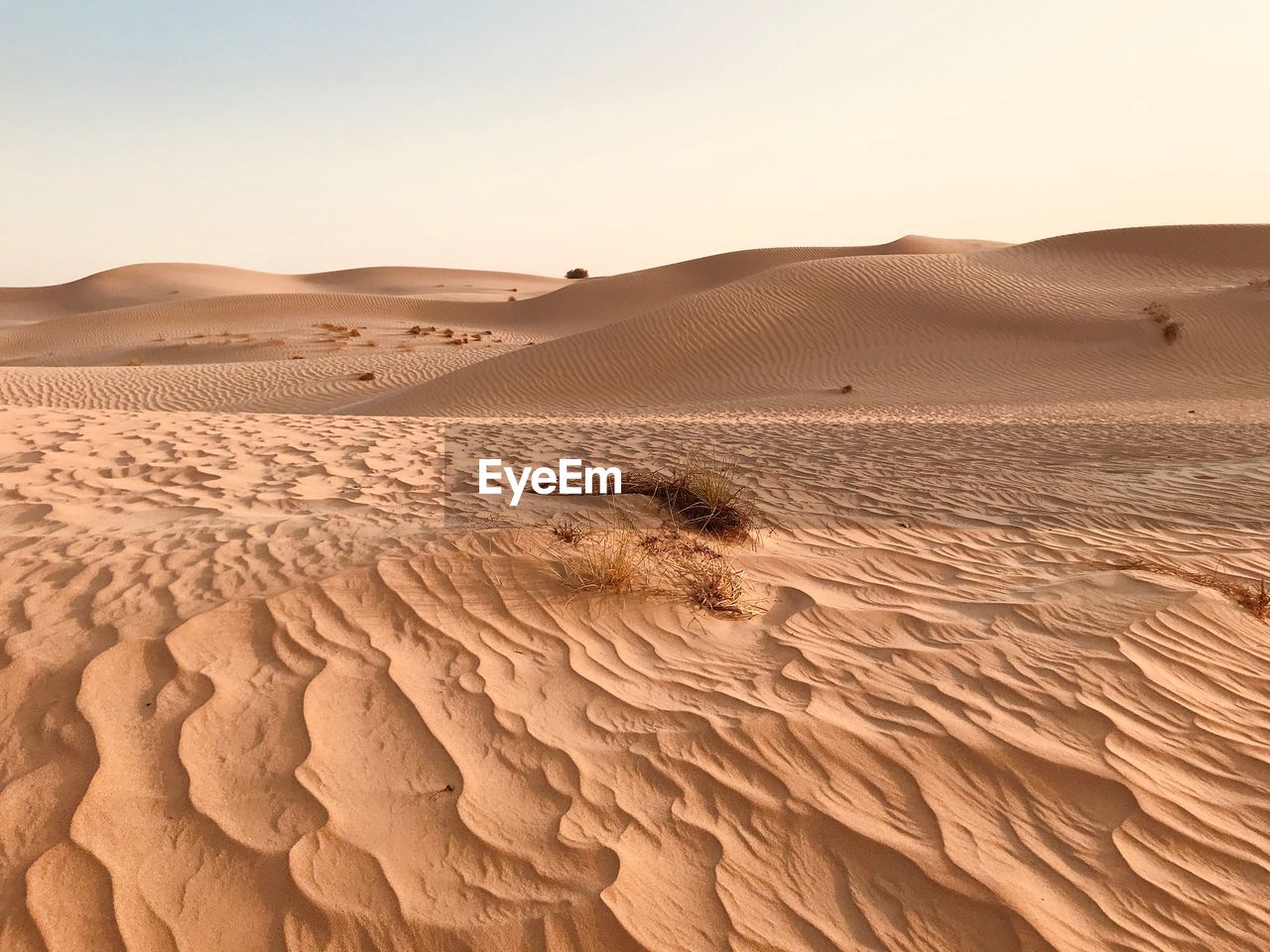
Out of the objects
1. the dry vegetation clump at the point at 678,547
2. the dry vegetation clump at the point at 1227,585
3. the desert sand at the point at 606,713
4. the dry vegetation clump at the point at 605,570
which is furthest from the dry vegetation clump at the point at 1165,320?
the dry vegetation clump at the point at 605,570

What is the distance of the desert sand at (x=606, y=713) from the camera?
79.7 inches

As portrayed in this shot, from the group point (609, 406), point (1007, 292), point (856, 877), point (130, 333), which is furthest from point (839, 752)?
point (130, 333)

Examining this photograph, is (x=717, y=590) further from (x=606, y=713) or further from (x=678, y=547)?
(x=606, y=713)

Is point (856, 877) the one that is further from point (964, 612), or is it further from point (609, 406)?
point (609, 406)

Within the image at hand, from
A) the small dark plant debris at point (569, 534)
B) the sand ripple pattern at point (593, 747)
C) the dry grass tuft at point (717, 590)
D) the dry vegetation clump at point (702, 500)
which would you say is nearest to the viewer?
the sand ripple pattern at point (593, 747)

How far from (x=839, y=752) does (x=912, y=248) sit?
167 feet

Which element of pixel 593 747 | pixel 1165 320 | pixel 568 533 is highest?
pixel 1165 320

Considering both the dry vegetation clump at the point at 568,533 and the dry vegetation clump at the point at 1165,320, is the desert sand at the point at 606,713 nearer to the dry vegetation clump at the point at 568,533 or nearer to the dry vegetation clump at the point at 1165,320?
the dry vegetation clump at the point at 568,533

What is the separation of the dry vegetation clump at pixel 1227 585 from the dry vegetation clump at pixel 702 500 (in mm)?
2086

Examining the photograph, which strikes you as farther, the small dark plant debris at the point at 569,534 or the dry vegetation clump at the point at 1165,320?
the dry vegetation clump at the point at 1165,320

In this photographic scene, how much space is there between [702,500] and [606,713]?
2.48 metres

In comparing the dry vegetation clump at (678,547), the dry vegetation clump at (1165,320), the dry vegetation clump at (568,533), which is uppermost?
the dry vegetation clump at (1165,320)

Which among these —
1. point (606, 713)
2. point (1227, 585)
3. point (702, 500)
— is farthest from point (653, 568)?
point (1227, 585)

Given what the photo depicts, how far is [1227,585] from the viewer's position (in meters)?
4.05
